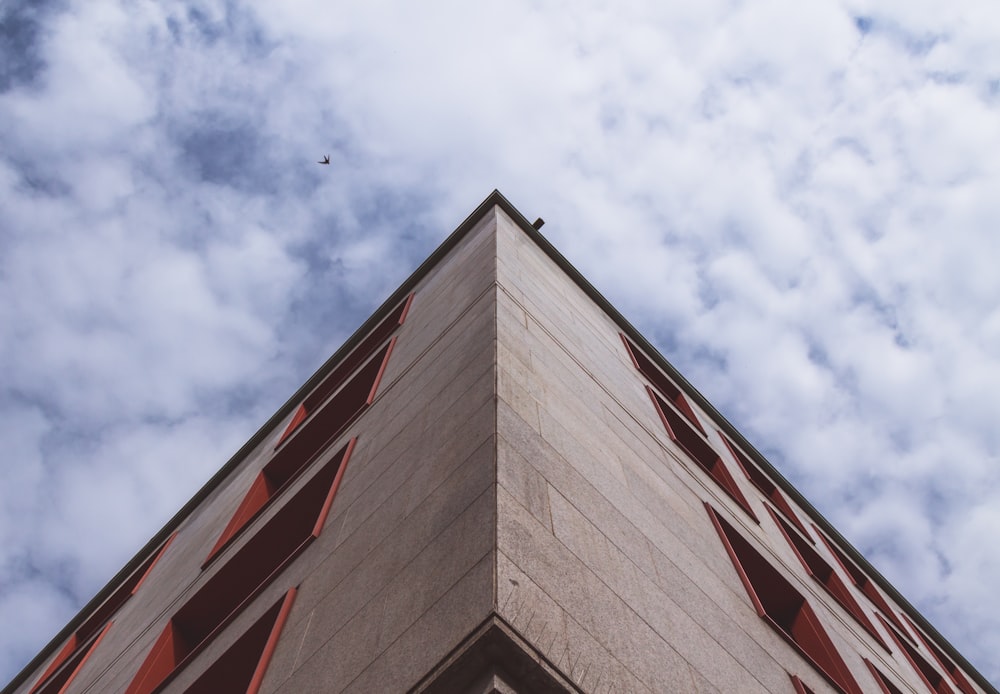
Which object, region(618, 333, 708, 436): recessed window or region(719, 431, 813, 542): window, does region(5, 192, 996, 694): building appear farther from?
region(719, 431, 813, 542): window

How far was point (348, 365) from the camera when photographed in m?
18.6

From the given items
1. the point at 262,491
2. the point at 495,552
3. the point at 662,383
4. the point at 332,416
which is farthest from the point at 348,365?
the point at 495,552

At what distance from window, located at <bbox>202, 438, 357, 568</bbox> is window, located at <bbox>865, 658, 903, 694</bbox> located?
8032 mm

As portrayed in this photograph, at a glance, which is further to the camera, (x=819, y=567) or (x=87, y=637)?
(x=87, y=637)

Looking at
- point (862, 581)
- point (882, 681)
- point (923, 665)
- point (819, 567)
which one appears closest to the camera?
point (882, 681)

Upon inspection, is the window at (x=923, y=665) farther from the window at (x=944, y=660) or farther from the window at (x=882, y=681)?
the window at (x=882, y=681)

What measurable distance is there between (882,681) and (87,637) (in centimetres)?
1608

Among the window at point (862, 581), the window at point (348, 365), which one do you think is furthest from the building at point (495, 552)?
the window at point (862, 581)

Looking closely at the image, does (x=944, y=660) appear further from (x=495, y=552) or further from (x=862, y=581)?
(x=495, y=552)

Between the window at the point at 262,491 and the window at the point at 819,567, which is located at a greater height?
the window at the point at 819,567

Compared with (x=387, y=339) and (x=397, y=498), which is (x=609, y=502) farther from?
(x=387, y=339)

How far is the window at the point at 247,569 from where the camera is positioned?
11203 millimetres

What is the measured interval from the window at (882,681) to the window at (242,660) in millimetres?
8435

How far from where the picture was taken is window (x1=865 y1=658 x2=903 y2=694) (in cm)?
1188
